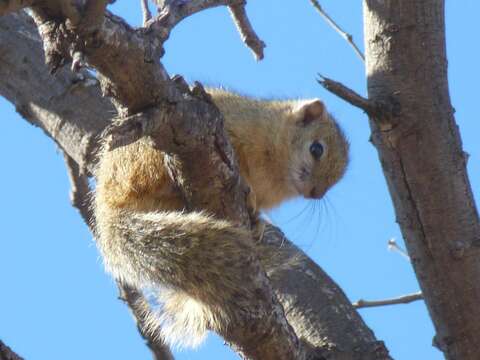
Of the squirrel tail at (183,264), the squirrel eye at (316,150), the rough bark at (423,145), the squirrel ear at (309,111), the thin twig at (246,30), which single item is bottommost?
the squirrel tail at (183,264)

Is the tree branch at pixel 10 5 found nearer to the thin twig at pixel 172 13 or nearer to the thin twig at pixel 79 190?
the thin twig at pixel 172 13

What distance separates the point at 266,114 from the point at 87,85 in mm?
1044

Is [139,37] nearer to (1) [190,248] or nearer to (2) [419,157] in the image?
(1) [190,248]

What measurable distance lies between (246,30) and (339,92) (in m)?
1.16

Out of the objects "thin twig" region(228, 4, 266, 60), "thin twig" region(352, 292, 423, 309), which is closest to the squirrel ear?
"thin twig" region(228, 4, 266, 60)

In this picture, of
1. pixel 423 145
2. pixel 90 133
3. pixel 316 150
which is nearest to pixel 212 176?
pixel 423 145

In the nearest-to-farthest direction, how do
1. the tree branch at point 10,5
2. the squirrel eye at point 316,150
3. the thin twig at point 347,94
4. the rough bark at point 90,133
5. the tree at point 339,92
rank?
the tree branch at point 10,5
the tree at point 339,92
the thin twig at point 347,94
the rough bark at point 90,133
the squirrel eye at point 316,150

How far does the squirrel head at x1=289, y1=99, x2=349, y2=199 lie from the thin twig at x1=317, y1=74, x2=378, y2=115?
1.55 meters

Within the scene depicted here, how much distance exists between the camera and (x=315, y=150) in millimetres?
4938

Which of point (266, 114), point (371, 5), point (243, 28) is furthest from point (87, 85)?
point (371, 5)

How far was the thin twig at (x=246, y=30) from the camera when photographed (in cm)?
404

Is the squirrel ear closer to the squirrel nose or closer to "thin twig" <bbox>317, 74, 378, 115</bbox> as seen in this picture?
the squirrel nose

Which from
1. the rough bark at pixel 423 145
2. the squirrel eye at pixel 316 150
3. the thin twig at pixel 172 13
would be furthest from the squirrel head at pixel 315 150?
the rough bark at pixel 423 145

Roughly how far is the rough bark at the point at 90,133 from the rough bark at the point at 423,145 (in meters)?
0.50
